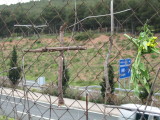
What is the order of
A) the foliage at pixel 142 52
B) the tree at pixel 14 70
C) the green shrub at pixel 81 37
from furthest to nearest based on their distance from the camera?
the tree at pixel 14 70 → the green shrub at pixel 81 37 → the foliage at pixel 142 52

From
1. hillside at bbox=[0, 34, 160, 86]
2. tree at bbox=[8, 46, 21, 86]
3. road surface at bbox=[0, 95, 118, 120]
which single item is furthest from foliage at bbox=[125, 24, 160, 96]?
tree at bbox=[8, 46, 21, 86]

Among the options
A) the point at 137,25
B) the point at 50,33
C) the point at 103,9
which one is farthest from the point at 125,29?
the point at 50,33

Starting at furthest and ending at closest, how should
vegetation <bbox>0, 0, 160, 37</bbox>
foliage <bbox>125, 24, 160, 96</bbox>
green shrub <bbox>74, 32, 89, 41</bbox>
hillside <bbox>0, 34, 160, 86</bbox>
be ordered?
green shrub <bbox>74, 32, 89, 41</bbox>
hillside <bbox>0, 34, 160, 86</bbox>
vegetation <bbox>0, 0, 160, 37</bbox>
foliage <bbox>125, 24, 160, 96</bbox>

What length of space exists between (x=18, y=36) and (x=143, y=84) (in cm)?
97

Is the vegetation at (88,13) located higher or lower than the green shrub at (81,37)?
higher

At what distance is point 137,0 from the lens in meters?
0.91

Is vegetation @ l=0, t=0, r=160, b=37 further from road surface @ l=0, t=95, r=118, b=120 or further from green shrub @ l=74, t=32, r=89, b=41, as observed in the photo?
road surface @ l=0, t=95, r=118, b=120

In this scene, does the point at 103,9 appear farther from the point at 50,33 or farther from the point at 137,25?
the point at 50,33

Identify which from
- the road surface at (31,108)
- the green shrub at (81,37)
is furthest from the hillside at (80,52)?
the road surface at (31,108)

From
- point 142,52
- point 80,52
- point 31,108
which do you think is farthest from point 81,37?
point 31,108

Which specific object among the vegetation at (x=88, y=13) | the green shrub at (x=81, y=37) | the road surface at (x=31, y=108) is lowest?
the road surface at (x=31, y=108)

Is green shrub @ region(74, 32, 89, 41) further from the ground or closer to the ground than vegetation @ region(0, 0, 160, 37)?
closer to the ground

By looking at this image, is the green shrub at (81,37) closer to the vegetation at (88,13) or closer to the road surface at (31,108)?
the vegetation at (88,13)

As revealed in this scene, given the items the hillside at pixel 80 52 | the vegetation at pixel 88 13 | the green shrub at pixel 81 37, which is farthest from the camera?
the green shrub at pixel 81 37
